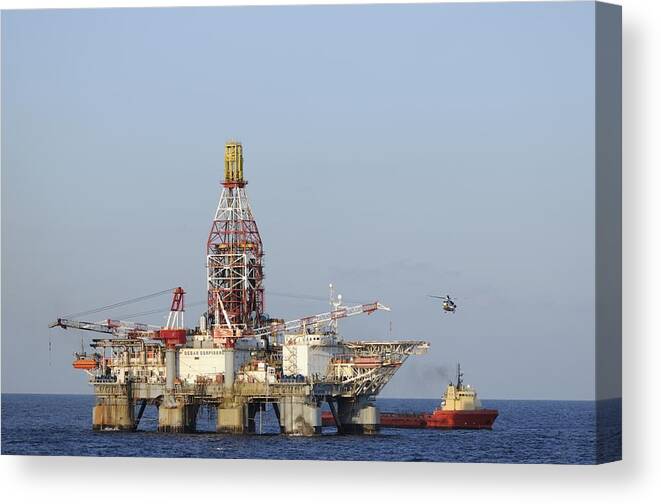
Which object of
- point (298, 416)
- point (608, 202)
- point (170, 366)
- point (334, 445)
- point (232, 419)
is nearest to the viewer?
point (608, 202)

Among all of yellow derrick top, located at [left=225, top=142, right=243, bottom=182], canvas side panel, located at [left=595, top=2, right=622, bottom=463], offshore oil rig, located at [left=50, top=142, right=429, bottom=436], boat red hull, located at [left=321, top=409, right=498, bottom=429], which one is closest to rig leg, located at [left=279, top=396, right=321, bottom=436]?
offshore oil rig, located at [left=50, top=142, right=429, bottom=436]

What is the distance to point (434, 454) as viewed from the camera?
55719mm

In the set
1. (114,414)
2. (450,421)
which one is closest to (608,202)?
(114,414)

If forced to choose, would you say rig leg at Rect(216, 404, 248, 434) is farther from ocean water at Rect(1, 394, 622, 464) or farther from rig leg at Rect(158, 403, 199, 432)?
rig leg at Rect(158, 403, 199, 432)

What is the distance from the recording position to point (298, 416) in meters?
58.7

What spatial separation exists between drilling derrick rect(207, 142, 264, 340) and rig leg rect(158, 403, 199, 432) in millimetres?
2589

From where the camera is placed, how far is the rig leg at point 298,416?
58531mm

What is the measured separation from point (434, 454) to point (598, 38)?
18121 mm

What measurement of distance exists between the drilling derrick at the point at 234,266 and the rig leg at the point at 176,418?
259cm

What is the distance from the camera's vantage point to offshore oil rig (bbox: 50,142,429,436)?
59125mm

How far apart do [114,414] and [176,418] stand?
100 inches

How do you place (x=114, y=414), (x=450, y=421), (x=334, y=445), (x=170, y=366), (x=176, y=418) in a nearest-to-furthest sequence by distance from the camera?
1. (x=334, y=445)
2. (x=176, y=418)
3. (x=170, y=366)
4. (x=114, y=414)
5. (x=450, y=421)

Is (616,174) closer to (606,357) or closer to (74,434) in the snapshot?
(606,357)

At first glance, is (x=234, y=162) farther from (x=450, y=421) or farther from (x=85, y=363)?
(x=450, y=421)
